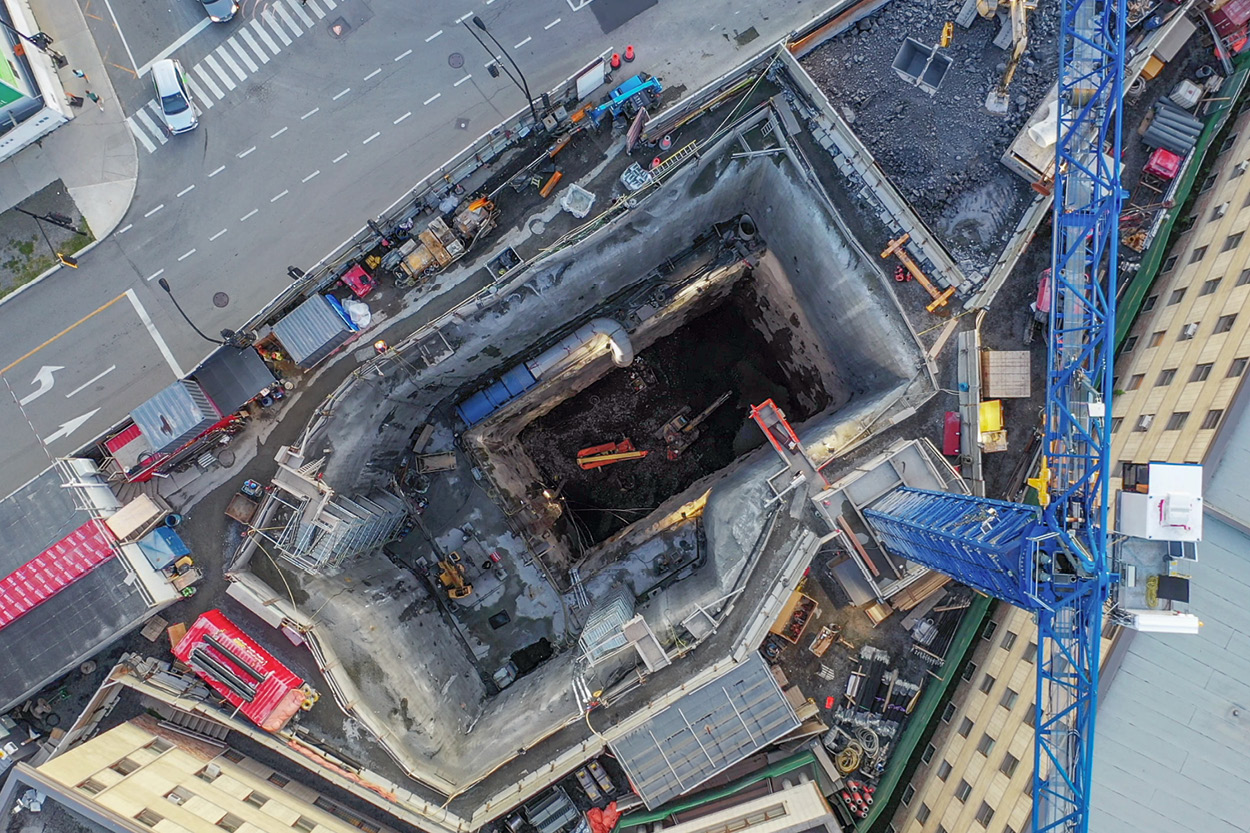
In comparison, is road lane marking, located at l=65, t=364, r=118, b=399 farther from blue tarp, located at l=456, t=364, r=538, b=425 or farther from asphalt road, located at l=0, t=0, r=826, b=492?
blue tarp, located at l=456, t=364, r=538, b=425

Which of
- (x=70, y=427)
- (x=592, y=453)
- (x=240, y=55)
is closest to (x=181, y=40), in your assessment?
(x=240, y=55)

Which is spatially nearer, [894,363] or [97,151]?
[894,363]

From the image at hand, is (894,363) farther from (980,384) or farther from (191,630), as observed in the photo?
(191,630)

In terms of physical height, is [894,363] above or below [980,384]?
above

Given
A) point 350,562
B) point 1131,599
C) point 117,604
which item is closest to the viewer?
point 1131,599

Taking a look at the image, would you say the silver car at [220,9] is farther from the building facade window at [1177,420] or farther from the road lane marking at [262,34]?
the building facade window at [1177,420]

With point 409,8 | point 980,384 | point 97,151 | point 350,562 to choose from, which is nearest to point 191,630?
point 350,562

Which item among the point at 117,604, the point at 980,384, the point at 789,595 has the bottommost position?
the point at 789,595

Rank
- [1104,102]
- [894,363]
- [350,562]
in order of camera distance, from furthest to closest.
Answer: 1. [350,562]
2. [894,363]
3. [1104,102]
